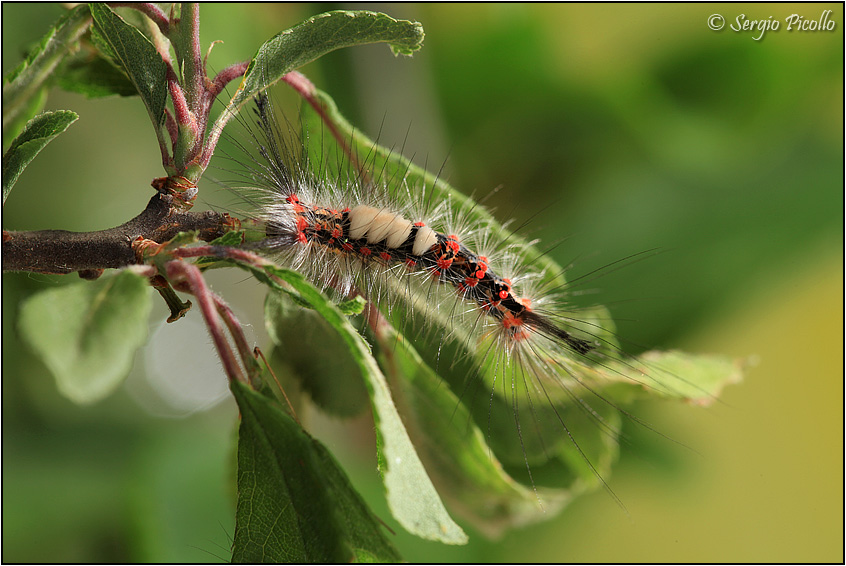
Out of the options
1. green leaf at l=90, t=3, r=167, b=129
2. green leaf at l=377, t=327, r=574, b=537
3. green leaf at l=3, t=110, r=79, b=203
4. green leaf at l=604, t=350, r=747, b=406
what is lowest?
green leaf at l=377, t=327, r=574, b=537

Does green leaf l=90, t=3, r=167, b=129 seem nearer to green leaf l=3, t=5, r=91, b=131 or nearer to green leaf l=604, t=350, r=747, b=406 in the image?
green leaf l=3, t=5, r=91, b=131

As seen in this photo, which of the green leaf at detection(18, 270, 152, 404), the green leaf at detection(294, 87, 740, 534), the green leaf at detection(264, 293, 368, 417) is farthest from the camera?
the green leaf at detection(294, 87, 740, 534)

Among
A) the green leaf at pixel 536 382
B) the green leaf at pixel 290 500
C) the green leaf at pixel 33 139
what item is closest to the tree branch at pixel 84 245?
the green leaf at pixel 33 139

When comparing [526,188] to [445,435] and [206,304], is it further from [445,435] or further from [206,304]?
[206,304]

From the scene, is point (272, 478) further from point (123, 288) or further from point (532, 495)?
point (532, 495)

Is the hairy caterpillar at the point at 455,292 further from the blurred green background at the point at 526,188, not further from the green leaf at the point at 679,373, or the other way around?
the blurred green background at the point at 526,188

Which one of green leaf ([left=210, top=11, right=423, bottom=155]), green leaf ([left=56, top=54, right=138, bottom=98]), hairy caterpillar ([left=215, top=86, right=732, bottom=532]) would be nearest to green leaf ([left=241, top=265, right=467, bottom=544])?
green leaf ([left=210, top=11, right=423, bottom=155])
